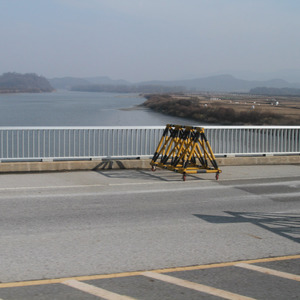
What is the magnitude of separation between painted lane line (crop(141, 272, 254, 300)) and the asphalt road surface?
0.15m

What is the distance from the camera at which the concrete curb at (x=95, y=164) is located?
13.9 m

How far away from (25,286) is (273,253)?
3.37 meters

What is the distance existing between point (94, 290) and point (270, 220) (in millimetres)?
4619

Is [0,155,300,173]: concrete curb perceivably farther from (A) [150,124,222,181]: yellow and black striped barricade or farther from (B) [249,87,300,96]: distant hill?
(B) [249,87,300,96]: distant hill

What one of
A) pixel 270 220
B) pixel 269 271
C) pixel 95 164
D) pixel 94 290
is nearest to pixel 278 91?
pixel 95 164

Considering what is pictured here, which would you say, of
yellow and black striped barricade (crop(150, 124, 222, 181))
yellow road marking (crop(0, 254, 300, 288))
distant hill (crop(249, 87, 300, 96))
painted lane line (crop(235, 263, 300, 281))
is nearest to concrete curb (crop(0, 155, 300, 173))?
yellow and black striped barricade (crop(150, 124, 222, 181))

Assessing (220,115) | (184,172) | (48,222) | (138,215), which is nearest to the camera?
(48,222)

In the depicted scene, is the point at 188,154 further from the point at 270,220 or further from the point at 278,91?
the point at 278,91

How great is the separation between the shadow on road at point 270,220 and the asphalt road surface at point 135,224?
18 mm

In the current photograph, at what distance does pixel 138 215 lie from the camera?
903 cm

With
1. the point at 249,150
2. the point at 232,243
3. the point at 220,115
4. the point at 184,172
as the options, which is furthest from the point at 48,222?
the point at 220,115

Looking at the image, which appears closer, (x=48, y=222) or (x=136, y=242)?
(x=136, y=242)

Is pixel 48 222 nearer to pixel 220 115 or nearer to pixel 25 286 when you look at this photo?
pixel 25 286

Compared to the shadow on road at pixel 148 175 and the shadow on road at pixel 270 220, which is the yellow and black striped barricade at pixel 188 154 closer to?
the shadow on road at pixel 148 175
